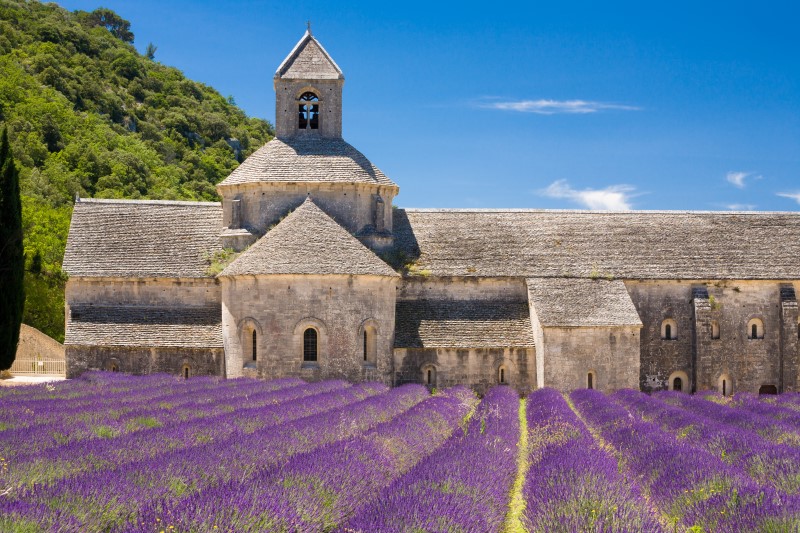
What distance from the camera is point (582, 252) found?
116 feet

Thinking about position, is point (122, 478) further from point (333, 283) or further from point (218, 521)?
point (333, 283)

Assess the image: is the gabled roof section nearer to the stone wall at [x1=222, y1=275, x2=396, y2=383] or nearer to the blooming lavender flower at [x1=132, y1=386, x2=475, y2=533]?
the stone wall at [x1=222, y1=275, x2=396, y2=383]

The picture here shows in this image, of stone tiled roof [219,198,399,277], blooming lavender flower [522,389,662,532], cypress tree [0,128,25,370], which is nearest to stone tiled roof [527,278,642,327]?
stone tiled roof [219,198,399,277]

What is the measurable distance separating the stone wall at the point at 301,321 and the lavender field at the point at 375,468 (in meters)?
8.61

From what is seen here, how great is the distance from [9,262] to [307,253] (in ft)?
37.3

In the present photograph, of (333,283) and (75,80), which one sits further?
(75,80)

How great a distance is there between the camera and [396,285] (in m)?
33.5

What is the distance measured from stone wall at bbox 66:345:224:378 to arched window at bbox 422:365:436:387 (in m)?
7.24

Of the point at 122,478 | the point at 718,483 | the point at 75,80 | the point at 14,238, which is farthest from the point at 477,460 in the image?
the point at 75,80

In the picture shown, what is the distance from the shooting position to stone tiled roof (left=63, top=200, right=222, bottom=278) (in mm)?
33406

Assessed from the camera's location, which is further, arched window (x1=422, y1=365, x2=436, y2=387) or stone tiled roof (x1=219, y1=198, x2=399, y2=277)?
arched window (x1=422, y1=365, x2=436, y2=387)

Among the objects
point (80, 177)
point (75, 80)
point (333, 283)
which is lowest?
point (333, 283)

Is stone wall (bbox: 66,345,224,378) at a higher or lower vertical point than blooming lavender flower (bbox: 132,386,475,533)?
higher

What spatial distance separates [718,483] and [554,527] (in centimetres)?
292
